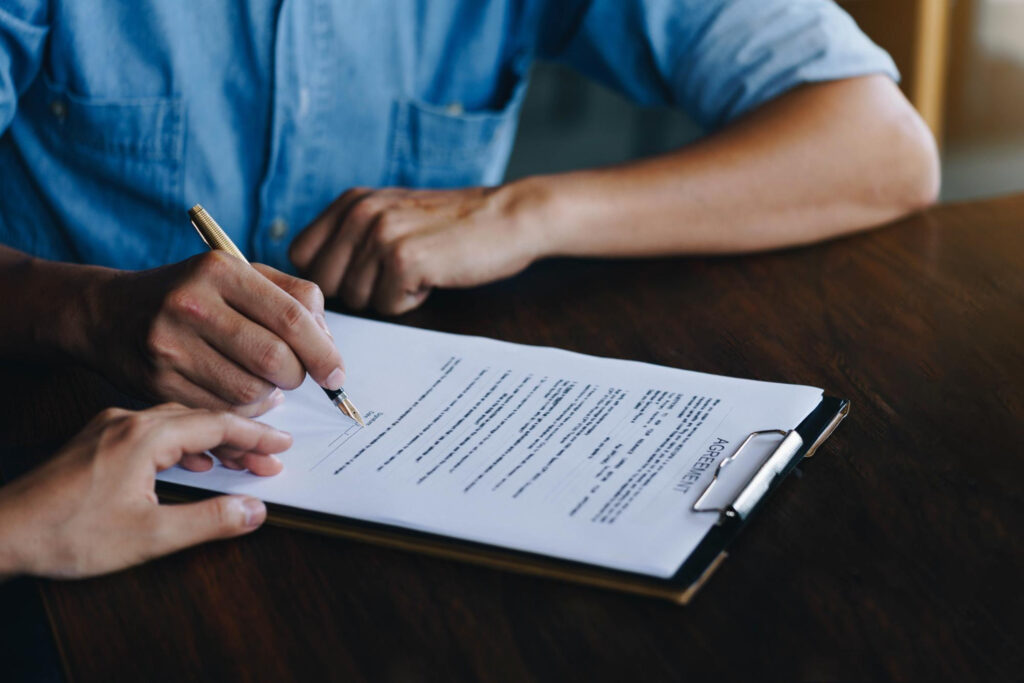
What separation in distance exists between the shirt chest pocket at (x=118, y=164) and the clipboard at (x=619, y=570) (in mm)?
533

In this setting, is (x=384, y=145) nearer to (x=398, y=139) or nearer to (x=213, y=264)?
(x=398, y=139)

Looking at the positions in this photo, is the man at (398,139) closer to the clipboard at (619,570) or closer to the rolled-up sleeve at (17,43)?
the rolled-up sleeve at (17,43)

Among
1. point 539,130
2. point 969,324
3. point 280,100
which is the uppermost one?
point 969,324

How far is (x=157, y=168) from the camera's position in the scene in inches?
40.4

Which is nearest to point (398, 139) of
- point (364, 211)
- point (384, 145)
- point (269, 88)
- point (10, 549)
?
point (384, 145)

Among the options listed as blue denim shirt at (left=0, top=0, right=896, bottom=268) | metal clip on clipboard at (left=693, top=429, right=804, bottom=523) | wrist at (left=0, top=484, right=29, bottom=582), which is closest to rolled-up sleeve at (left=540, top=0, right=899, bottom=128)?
blue denim shirt at (left=0, top=0, right=896, bottom=268)

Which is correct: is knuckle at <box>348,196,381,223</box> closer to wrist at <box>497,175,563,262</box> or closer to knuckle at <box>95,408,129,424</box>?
wrist at <box>497,175,563,262</box>


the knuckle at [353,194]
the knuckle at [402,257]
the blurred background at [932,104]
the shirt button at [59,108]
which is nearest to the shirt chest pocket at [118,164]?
the shirt button at [59,108]

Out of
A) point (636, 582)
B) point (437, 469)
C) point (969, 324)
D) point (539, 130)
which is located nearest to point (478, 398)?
point (437, 469)

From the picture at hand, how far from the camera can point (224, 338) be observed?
2.11 ft

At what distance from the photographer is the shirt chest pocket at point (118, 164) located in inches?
39.1

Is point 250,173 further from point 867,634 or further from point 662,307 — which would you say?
point 867,634

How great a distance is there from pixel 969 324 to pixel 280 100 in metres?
0.69

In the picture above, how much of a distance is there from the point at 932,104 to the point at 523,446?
1128mm
